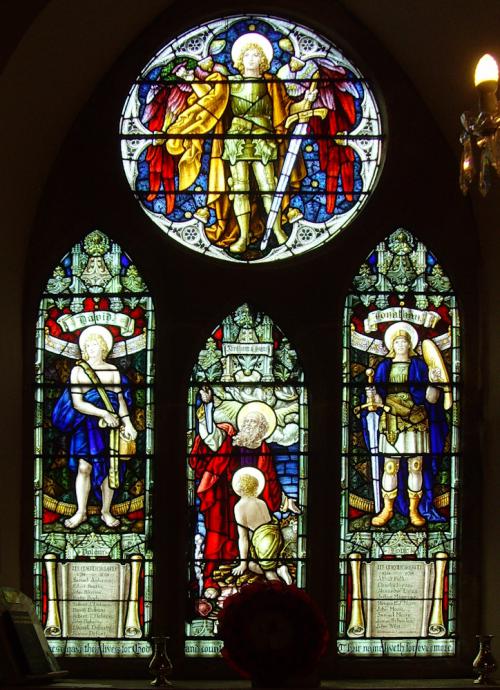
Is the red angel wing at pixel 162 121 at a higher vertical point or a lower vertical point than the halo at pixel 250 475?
higher

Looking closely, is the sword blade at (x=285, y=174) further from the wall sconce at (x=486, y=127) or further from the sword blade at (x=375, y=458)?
the wall sconce at (x=486, y=127)

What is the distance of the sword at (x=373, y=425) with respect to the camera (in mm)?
8195

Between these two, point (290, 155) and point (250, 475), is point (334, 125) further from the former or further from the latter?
point (250, 475)

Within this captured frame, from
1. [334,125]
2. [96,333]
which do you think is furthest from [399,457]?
[334,125]

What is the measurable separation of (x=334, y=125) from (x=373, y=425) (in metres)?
1.77

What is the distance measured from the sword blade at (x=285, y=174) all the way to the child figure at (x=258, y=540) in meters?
1.49

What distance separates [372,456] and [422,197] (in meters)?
1.50

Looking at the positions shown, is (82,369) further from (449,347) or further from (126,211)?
(449,347)


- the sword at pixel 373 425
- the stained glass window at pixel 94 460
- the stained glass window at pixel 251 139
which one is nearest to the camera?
the stained glass window at pixel 94 460

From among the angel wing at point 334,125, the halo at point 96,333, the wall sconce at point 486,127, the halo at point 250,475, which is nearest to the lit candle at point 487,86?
the wall sconce at point 486,127

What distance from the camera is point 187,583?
26.6ft

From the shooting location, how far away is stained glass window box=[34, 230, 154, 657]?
809cm

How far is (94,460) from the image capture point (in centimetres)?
819

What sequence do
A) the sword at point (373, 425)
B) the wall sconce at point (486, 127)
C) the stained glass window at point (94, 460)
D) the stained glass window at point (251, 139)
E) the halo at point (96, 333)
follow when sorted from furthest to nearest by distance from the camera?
the stained glass window at point (251, 139) → the halo at point (96, 333) → the sword at point (373, 425) → the stained glass window at point (94, 460) → the wall sconce at point (486, 127)
